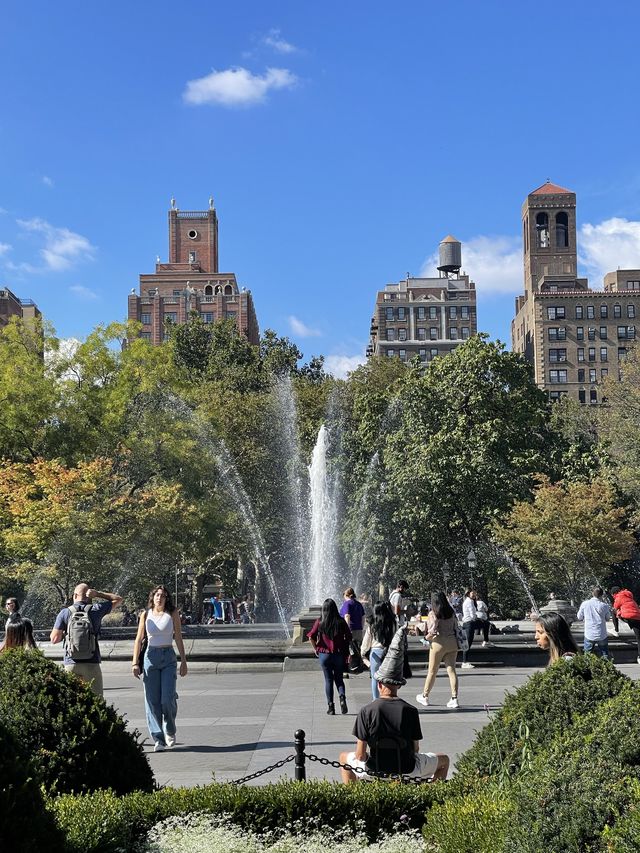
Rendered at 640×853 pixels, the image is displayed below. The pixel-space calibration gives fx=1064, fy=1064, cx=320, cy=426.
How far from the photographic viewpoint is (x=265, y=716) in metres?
13.6

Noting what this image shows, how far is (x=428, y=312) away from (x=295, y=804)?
147 metres

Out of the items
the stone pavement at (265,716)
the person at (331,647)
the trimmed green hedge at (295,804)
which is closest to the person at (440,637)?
the stone pavement at (265,716)

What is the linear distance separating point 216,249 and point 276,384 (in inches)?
3334

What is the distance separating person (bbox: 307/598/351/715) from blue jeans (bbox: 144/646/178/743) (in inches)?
110

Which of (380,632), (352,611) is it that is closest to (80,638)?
(380,632)

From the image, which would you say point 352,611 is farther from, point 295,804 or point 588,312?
point 588,312

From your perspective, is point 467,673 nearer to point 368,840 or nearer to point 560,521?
point 368,840

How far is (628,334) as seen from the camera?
122688 millimetres

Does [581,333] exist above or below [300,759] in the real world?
above

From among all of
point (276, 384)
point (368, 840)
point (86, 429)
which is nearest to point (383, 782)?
point (368, 840)

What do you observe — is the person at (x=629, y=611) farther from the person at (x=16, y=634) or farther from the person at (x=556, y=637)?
the person at (x=16, y=634)

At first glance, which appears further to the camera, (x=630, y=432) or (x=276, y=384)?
(x=276, y=384)

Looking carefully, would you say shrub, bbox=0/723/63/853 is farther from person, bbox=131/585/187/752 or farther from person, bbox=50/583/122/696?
person, bbox=50/583/122/696

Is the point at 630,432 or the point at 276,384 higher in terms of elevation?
the point at 276,384
